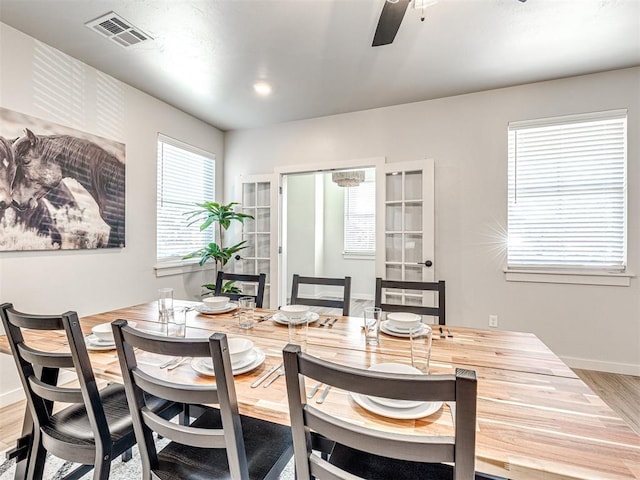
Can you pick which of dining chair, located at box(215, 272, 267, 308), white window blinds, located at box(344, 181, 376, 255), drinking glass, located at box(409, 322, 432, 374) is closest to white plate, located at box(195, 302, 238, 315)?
dining chair, located at box(215, 272, 267, 308)

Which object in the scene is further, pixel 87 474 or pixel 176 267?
pixel 176 267

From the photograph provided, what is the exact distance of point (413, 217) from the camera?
3.52 meters

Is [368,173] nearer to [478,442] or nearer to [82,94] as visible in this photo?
[82,94]

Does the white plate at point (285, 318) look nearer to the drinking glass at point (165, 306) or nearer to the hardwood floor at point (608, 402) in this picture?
the drinking glass at point (165, 306)

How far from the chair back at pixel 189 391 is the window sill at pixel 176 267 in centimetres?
271

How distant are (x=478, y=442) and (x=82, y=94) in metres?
3.62

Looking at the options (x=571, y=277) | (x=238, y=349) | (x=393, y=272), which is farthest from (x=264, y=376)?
(x=571, y=277)

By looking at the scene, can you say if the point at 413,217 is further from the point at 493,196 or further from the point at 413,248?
the point at 493,196

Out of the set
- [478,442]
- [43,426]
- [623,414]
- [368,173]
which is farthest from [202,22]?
[368,173]

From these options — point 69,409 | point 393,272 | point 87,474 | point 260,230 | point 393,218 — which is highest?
point 393,218

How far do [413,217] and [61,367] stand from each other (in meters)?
3.20

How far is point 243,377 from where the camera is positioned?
1.11m

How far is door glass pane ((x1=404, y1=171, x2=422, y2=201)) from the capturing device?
349 cm

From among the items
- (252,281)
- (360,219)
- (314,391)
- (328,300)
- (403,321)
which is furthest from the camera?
(360,219)
